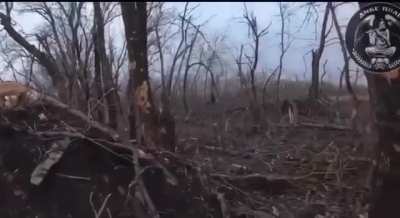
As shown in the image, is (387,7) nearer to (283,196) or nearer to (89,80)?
(283,196)

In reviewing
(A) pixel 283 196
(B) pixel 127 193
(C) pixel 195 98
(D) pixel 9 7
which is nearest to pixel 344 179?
(A) pixel 283 196

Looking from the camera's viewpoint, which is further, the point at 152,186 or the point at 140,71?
the point at 140,71

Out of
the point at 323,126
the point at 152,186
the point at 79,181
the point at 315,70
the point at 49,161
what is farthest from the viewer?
the point at 315,70

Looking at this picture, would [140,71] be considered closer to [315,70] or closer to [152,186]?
[152,186]

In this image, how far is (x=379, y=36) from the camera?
5.27 m

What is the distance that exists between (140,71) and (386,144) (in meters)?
3.62

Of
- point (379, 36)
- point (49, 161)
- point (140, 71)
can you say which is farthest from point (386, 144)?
point (140, 71)

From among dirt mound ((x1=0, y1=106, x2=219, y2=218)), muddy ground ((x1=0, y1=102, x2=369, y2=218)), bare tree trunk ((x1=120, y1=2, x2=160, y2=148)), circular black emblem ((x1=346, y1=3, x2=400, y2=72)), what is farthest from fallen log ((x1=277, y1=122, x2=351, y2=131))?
circular black emblem ((x1=346, y1=3, x2=400, y2=72))

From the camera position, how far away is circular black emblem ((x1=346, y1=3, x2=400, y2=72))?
17.0ft

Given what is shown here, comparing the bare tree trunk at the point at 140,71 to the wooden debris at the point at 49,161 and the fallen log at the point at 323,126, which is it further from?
the fallen log at the point at 323,126

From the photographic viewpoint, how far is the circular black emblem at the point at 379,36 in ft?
17.0

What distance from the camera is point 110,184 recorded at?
6.09m

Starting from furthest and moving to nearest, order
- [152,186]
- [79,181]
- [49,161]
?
[152,186], [79,181], [49,161]

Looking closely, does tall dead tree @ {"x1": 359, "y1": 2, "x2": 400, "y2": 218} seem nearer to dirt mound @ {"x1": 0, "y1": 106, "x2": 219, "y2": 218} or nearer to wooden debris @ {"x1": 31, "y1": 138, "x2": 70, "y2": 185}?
dirt mound @ {"x1": 0, "y1": 106, "x2": 219, "y2": 218}
